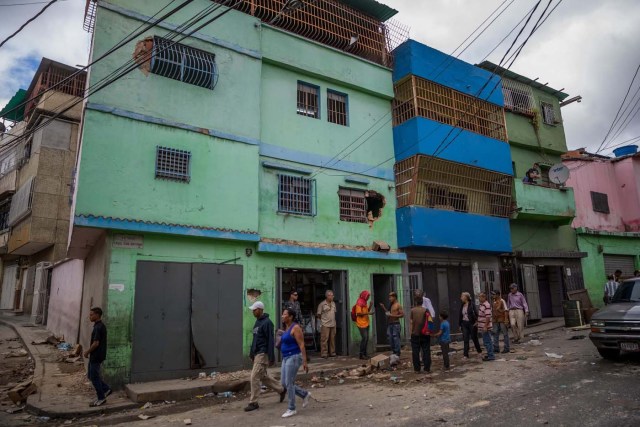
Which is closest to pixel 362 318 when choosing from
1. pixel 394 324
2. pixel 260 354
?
pixel 394 324

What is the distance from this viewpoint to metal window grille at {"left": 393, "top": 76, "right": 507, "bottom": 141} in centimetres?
1500

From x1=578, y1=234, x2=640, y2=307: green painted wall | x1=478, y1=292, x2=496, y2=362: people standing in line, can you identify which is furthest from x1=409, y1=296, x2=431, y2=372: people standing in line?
x1=578, y1=234, x2=640, y2=307: green painted wall

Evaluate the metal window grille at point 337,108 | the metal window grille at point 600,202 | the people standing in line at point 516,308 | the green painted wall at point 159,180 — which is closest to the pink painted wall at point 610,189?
the metal window grille at point 600,202

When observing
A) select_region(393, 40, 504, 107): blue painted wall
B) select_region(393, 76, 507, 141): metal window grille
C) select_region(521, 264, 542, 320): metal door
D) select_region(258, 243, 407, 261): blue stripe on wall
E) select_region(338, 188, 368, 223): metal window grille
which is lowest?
select_region(521, 264, 542, 320): metal door

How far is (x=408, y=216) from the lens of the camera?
14.2 meters

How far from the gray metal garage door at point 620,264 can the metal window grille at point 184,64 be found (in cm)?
2056

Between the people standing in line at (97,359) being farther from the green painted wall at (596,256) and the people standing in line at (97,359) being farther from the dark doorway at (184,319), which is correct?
the green painted wall at (596,256)

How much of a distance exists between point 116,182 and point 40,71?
14280 mm

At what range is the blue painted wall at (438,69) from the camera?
1504 centimetres

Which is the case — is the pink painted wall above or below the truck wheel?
above

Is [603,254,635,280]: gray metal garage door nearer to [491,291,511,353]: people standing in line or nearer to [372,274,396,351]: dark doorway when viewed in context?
[491,291,511,353]: people standing in line

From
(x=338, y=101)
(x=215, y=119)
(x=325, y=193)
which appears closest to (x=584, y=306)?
(x=325, y=193)

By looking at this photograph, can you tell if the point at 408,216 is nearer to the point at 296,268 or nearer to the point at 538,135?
the point at 296,268

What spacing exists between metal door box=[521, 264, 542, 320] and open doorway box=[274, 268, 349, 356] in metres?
8.64
